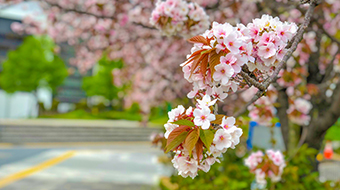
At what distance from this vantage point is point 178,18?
2.58 m

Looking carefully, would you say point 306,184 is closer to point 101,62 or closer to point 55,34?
point 55,34

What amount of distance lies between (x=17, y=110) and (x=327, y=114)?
97.7 ft

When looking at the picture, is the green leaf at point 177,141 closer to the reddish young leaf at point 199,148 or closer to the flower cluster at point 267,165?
the reddish young leaf at point 199,148

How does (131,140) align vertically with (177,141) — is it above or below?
above

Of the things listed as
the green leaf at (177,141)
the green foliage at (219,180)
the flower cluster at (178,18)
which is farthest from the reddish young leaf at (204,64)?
the green foliage at (219,180)

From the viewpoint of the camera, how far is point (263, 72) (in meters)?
1.33

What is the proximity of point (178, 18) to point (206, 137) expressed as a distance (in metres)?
1.68

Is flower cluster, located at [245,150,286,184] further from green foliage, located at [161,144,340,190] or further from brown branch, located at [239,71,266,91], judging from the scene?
brown branch, located at [239,71,266,91]

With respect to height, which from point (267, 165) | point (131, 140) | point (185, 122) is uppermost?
point (131, 140)

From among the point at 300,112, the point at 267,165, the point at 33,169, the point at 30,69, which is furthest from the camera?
the point at 30,69

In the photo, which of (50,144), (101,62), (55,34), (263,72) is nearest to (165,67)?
(55,34)

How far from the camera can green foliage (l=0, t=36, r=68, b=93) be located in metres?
26.1

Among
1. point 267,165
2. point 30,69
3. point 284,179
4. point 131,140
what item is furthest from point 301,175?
point 30,69

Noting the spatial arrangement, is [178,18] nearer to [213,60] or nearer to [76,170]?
[213,60]
